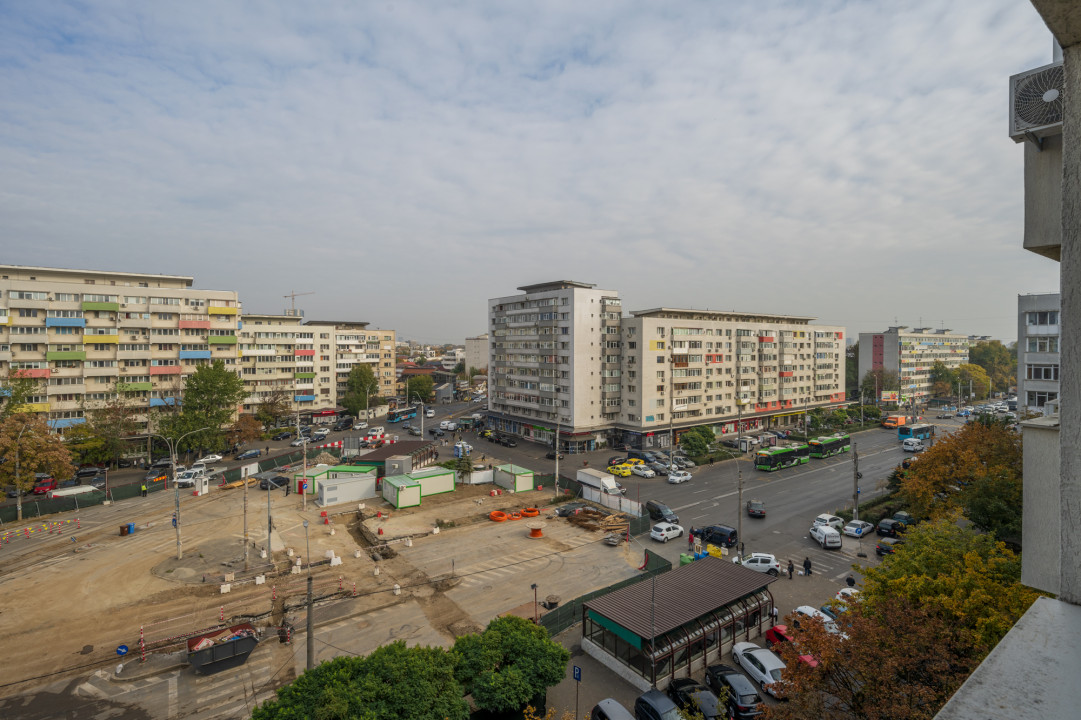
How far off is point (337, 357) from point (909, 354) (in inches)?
4298

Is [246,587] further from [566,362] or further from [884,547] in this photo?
[566,362]

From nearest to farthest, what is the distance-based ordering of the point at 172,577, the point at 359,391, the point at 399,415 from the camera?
the point at 172,577 → the point at 359,391 → the point at 399,415

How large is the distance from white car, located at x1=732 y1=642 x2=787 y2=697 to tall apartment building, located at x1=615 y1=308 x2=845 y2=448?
114ft

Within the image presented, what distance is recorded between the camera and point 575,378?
2288 inches

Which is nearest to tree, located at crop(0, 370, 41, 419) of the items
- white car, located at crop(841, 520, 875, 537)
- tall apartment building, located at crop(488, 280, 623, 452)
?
tall apartment building, located at crop(488, 280, 623, 452)

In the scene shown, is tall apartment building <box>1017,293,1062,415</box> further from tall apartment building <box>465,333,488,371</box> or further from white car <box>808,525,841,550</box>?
tall apartment building <box>465,333,488,371</box>

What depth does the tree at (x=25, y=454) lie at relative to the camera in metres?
35.7

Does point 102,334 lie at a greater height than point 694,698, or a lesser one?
greater

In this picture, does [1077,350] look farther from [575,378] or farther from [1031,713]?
[575,378]

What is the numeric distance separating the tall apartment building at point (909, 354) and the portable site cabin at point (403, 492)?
96665mm

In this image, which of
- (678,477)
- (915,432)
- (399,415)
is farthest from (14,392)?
(915,432)

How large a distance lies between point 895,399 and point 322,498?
96.1 meters

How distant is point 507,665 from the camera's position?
1513 cm

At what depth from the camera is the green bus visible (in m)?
48.5
